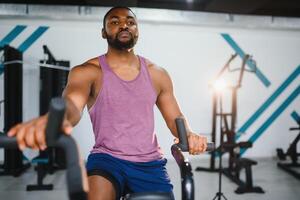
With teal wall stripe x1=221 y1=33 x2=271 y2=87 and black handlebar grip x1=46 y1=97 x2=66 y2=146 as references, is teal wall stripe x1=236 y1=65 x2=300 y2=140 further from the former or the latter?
black handlebar grip x1=46 y1=97 x2=66 y2=146

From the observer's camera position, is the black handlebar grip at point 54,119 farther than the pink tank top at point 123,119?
No

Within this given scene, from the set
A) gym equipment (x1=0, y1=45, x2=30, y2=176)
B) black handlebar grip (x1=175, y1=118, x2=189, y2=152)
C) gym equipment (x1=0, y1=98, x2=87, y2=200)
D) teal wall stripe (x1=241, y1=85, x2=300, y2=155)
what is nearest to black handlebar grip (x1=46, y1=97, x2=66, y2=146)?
gym equipment (x1=0, y1=98, x2=87, y2=200)

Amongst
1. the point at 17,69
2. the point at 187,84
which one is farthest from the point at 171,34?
the point at 17,69

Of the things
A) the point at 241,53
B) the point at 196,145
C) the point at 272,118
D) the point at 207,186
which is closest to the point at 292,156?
the point at 272,118

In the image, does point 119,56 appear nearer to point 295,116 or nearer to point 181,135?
point 181,135

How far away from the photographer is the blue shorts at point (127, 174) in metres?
1.42

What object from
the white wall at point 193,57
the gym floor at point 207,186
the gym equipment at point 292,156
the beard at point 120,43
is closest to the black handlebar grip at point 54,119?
the beard at point 120,43

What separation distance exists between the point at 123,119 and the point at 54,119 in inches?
35.0

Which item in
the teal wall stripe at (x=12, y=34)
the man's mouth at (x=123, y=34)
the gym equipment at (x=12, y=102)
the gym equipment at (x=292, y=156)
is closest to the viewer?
the man's mouth at (x=123, y=34)

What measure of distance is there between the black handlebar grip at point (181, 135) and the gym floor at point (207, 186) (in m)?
2.34

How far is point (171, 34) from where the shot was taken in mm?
5281

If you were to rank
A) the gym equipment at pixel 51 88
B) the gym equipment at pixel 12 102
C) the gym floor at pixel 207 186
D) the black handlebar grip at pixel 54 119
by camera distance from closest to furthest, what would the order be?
the black handlebar grip at pixel 54 119 < the gym floor at pixel 207 186 < the gym equipment at pixel 12 102 < the gym equipment at pixel 51 88

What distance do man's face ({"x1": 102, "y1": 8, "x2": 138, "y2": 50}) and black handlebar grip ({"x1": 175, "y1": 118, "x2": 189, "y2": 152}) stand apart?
631 millimetres

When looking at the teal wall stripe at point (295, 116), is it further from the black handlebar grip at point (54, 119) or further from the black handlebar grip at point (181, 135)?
the black handlebar grip at point (54, 119)
